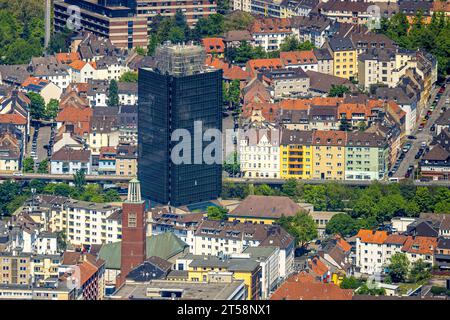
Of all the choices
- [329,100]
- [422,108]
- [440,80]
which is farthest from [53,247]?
[440,80]

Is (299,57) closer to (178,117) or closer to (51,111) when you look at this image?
(51,111)

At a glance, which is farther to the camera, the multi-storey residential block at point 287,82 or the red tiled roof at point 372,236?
the multi-storey residential block at point 287,82

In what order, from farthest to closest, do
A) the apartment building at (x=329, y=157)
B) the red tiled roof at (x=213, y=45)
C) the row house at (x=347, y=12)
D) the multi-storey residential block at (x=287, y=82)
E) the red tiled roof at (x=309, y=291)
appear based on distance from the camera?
the row house at (x=347, y=12), the red tiled roof at (x=213, y=45), the multi-storey residential block at (x=287, y=82), the apartment building at (x=329, y=157), the red tiled roof at (x=309, y=291)

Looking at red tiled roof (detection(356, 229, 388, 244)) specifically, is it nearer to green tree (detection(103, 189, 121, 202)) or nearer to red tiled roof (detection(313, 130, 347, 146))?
green tree (detection(103, 189, 121, 202))

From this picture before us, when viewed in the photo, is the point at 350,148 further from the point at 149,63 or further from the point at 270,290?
the point at 270,290

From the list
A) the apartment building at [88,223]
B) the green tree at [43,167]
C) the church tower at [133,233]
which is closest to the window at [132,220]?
the church tower at [133,233]

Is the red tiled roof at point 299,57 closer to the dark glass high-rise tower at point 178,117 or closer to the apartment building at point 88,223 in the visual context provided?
the dark glass high-rise tower at point 178,117
